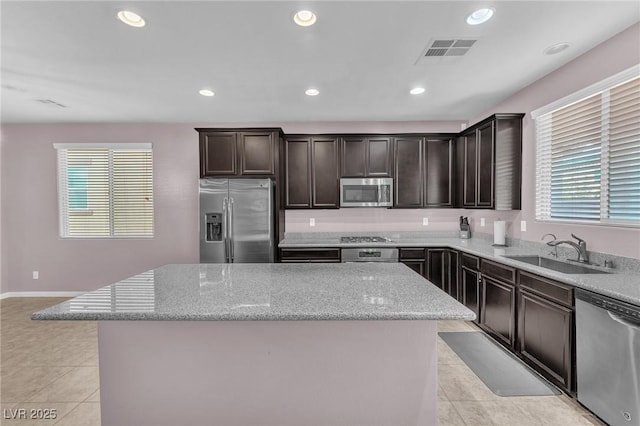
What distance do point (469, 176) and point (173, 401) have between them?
397 centimetres

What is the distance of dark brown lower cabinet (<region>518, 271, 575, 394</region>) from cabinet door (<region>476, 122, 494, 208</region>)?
1.28m

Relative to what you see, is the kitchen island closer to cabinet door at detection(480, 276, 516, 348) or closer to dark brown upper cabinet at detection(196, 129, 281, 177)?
cabinet door at detection(480, 276, 516, 348)

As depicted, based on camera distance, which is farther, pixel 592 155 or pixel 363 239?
pixel 363 239

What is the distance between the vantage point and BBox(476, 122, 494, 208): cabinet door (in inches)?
139

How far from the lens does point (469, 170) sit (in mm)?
4035

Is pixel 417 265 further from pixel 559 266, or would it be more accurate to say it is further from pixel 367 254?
pixel 559 266

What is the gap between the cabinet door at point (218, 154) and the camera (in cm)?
411

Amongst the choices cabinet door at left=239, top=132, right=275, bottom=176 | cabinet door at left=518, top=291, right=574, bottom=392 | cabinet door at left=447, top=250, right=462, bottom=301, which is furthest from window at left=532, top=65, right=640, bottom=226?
cabinet door at left=239, top=132, right=275, bottom=176

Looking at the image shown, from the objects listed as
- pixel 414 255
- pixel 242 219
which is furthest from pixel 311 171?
pixel 414 255

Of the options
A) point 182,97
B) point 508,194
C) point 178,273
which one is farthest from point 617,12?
point 182,97

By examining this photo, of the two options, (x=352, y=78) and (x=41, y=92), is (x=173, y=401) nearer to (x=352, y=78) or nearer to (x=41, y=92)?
(x=352, y=78)

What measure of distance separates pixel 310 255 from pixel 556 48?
3241mm

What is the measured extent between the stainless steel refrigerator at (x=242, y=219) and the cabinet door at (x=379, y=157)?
153cm

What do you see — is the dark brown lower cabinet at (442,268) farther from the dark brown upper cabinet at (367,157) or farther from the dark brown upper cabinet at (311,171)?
the dark brown upper cabinet at (311,171)
